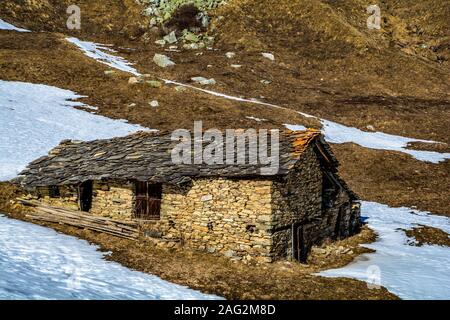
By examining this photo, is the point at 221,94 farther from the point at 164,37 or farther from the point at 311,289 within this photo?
the point at 311,289

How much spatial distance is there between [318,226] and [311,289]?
22.5 ft

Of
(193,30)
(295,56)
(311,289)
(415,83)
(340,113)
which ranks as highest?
(193,30)

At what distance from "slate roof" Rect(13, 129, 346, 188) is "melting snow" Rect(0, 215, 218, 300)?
3611 millimetres

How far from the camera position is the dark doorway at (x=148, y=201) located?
1994 cm

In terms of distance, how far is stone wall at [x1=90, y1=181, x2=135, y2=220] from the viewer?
20.4 meters

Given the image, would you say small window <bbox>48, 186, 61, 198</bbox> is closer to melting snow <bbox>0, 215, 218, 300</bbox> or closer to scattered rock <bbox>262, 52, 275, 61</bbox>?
melting snow <bbox>0, 215, 218, 300</bbox>

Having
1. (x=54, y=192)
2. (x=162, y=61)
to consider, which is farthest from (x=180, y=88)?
(x=54, y=192)

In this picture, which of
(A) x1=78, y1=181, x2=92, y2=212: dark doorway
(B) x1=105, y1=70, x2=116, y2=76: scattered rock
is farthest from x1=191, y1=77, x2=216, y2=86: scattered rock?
(A) x1=78, y1=181, x2=92, y2=212: dark doorway

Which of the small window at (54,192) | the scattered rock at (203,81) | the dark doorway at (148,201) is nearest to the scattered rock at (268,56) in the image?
the scattered rock at (203,81)

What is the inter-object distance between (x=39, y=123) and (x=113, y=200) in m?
23.8

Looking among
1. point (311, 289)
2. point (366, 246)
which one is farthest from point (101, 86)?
point (311, 289)

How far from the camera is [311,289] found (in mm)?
15180

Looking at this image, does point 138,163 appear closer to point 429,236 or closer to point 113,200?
point 113,200

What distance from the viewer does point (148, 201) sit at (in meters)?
20.0
